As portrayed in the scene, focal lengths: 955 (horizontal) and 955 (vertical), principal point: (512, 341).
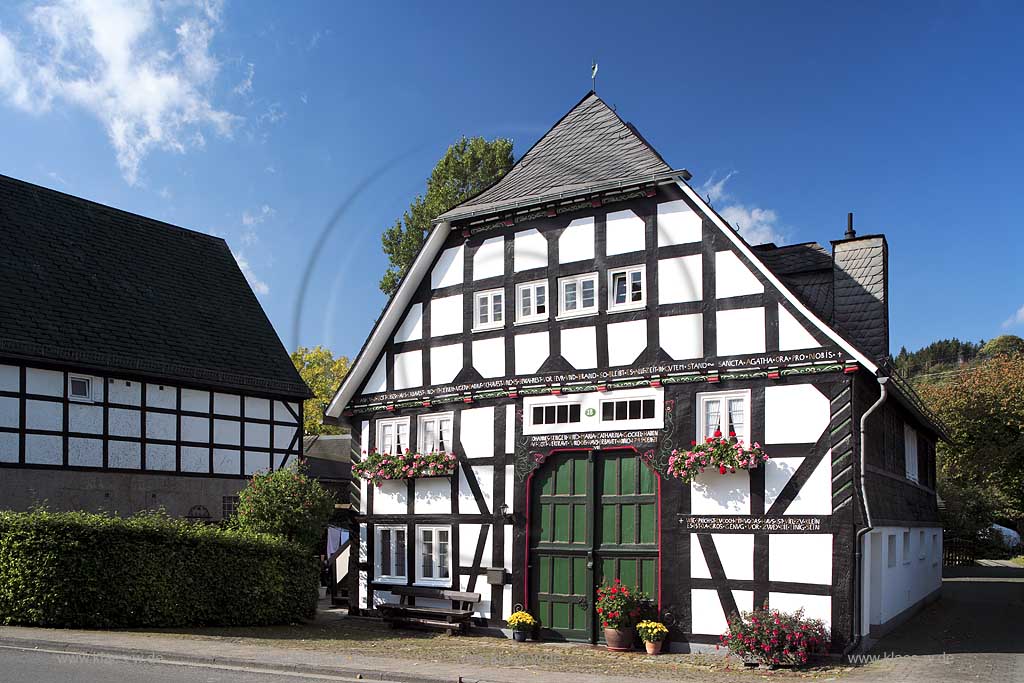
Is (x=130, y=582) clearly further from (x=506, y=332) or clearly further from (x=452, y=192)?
(x=452, y=192)

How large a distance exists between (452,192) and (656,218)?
22.5m

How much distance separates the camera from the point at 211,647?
14.5 m

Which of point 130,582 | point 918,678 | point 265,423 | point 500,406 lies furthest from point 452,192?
point 918,678

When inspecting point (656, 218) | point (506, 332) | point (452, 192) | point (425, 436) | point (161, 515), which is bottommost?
point (161, 515)

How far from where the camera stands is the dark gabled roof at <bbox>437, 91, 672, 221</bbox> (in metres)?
17.5

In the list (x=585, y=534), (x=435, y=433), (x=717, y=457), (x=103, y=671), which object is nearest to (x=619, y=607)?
(x=585, y=534)

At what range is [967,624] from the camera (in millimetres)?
19250

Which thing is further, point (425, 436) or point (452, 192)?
point (452, 192)

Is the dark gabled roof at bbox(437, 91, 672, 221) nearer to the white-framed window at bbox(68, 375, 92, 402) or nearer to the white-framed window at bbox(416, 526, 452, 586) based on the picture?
the white-framed window at bbox(416, 526, 452, 586)

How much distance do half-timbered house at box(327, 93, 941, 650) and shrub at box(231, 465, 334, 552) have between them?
1.05m

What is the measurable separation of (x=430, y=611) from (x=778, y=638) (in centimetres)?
712

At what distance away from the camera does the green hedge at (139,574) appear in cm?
1570

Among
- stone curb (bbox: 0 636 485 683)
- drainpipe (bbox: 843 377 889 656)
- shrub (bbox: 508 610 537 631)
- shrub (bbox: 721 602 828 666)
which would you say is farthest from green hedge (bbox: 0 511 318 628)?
drainpipe (bbox: 843 377 889 656)

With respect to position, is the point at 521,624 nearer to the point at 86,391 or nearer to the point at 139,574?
the point at 139,574
